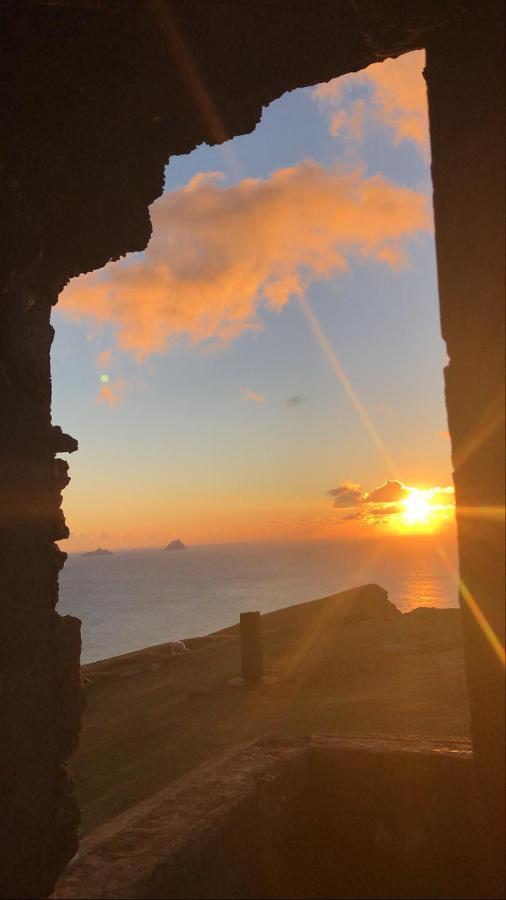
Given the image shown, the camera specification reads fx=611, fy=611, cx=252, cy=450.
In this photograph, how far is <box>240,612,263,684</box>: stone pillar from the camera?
11.7 metres

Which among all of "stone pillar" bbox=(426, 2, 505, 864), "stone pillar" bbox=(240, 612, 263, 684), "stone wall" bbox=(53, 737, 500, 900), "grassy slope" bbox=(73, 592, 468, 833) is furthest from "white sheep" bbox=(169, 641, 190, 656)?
"stone pillar" bbox=(426, 2, 505, 864)

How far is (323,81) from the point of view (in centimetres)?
325

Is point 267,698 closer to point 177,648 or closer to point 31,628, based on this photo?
point 177,648

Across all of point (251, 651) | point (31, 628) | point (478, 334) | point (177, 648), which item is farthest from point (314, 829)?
point (177, 648)

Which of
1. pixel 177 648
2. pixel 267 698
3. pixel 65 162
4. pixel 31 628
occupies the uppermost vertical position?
pixel 65 162

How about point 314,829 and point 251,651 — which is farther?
point 251,651

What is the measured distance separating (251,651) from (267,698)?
1.47 meters

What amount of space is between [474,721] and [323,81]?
316cm

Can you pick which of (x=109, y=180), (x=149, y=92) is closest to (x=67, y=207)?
(x=109, y=180)

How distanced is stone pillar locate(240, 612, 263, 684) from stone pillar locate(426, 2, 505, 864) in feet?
32.2

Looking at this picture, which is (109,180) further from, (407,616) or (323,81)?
(407,616)

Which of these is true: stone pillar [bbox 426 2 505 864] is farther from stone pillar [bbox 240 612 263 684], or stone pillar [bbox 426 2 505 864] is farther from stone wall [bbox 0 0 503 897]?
stone pillar [bbox 240 612 263 684]

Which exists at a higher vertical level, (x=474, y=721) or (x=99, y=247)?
(x=99, y=247)

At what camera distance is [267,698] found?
33.8 ft
